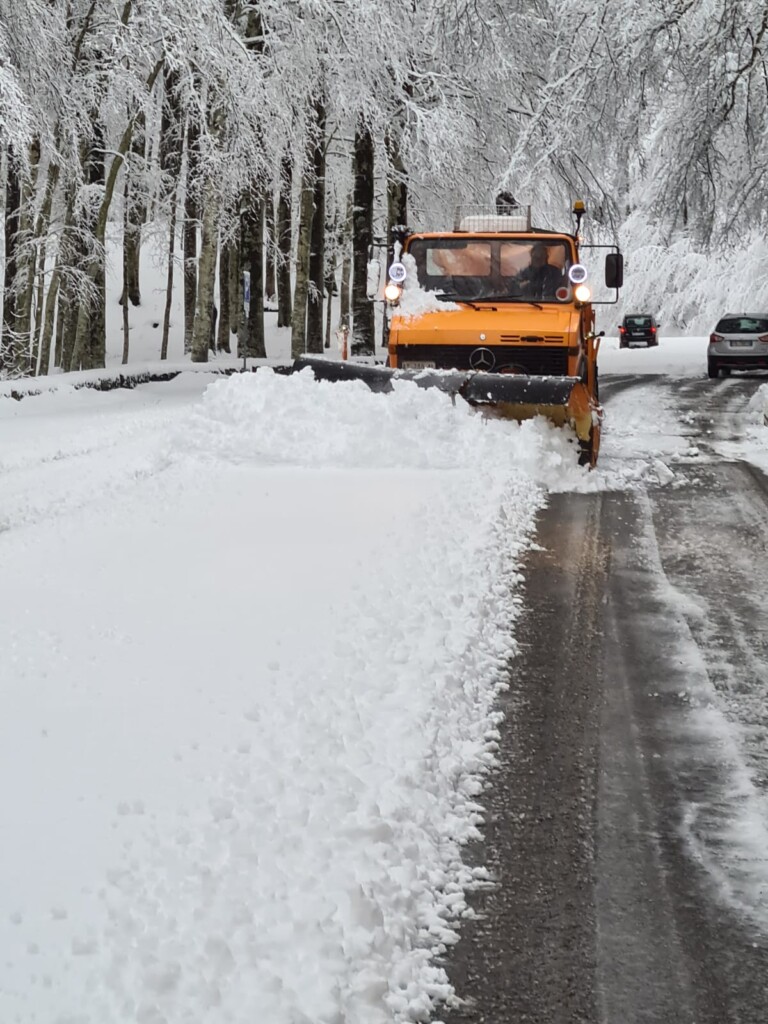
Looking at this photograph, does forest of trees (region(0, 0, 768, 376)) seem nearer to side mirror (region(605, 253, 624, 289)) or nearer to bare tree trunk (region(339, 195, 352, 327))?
side mirror (region(605, 253, 624, 289))

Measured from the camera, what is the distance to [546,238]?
1284cm

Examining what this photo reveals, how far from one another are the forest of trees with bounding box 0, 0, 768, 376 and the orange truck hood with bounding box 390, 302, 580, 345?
4.27m

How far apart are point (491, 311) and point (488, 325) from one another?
0.98 feet

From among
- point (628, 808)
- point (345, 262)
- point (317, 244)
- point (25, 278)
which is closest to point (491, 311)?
point (628, 808)

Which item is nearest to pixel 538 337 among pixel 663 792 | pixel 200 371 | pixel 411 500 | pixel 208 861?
pixel 411 500

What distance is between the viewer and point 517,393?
1135cm

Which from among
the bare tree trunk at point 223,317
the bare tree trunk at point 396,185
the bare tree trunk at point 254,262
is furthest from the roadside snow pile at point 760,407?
the bare tree trunk at point 223,317

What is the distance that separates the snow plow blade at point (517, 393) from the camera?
37.0 feet

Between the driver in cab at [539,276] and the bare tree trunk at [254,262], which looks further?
the bare tree trunk at [254,262]

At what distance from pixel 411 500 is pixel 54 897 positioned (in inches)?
251

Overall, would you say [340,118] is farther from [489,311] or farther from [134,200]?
[489,311]

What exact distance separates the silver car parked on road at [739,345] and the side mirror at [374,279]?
17.4 m

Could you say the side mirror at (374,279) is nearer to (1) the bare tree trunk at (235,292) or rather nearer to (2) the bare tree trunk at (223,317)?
(1) the bare tree trunk at (235,292)

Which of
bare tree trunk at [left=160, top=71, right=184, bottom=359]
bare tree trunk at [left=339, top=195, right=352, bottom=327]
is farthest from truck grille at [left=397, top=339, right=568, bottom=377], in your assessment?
bare tree trunk at [left=339, top=195, right=352, bottom=327]
